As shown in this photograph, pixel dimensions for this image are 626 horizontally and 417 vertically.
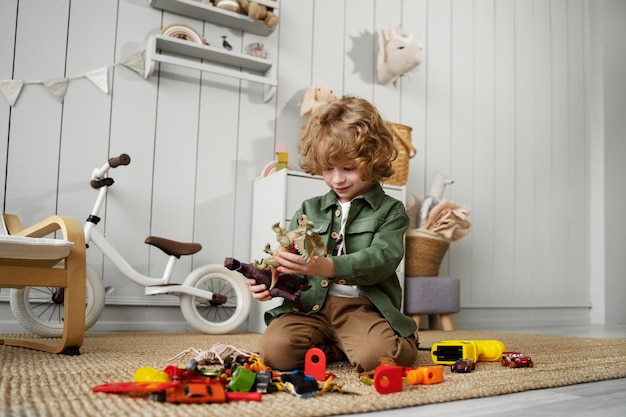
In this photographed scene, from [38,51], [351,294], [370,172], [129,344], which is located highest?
[38,51]

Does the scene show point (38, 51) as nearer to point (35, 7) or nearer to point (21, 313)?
point (35, 7)

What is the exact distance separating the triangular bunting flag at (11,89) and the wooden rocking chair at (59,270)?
81 centimetres

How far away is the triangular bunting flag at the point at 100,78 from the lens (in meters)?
2.09

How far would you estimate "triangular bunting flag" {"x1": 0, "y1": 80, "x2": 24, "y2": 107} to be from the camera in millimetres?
1955

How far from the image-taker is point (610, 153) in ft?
11.9

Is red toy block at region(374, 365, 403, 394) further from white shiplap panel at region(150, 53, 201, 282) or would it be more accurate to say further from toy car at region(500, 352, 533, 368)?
white shiplap panel at region(150, 53, 201, 282)

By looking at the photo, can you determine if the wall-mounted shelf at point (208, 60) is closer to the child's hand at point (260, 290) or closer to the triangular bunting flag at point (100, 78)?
the triangular bunting flag at point (100, 78)

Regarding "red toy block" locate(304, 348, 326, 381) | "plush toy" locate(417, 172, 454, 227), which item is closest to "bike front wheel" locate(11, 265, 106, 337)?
"red toy block" locate(304, 348, 326, 381)

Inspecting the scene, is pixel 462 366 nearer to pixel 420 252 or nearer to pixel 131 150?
pixel 420 252

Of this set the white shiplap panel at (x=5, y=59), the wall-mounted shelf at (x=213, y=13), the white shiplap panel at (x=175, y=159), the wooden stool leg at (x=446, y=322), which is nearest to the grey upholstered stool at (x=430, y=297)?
the wooden stool leg at (x=446, y=322)

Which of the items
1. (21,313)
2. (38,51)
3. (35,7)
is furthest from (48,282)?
(35,7)

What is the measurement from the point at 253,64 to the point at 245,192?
0.54 m

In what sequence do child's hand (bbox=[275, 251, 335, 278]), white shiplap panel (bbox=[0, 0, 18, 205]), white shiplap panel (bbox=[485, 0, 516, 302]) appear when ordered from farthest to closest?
white shiplap panel (bbox=[485, 0, 516, 302]), white shiplap panel (bbox=[0, 0, 18, 205]), child's hand (bbox=[275, 251, 335, 278])

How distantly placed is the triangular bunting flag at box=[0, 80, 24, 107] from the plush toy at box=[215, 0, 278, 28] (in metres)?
0.82
